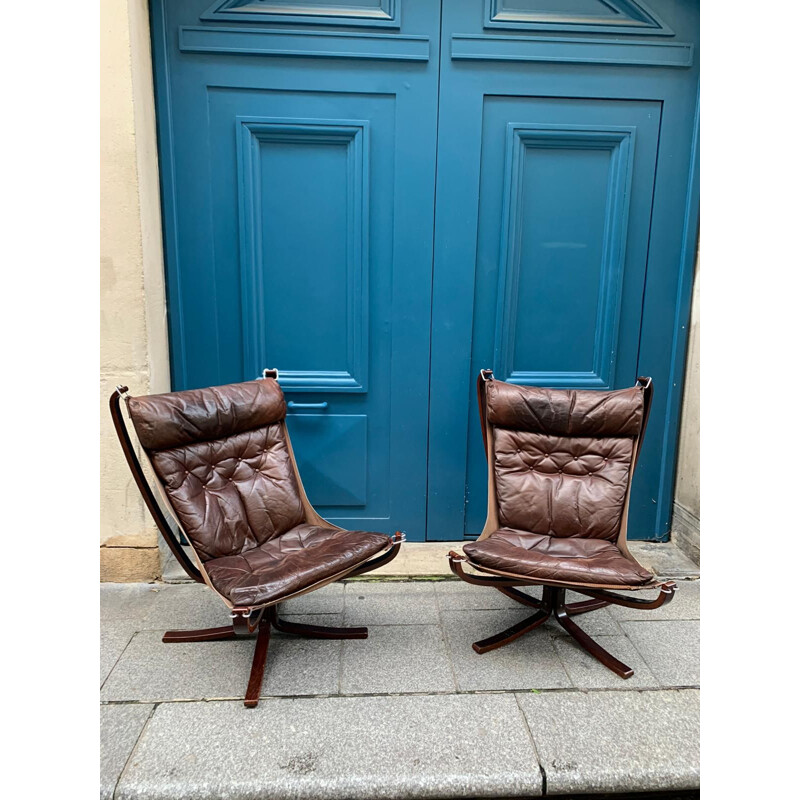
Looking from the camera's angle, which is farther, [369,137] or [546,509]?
[369,137]

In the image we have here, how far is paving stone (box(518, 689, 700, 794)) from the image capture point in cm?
185

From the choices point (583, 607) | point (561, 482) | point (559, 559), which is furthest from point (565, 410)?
point (583, 607)

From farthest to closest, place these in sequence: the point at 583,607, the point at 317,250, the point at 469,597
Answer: the point at 317,250
the point at 469,597
the point at 583,607

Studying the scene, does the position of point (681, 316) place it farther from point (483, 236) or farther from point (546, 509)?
point (546, 509)

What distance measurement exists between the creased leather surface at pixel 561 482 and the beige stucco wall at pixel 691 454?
762 millimetres

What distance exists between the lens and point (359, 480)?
10.5 feet

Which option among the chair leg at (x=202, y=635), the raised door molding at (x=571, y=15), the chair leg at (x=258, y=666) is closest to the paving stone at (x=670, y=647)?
the chair leg at (x=258, y=666)

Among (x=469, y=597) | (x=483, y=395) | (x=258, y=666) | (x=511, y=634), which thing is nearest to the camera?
(x=258, y=666)

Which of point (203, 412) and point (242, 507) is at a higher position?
point (203, 412)

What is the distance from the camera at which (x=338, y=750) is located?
6.33 ft

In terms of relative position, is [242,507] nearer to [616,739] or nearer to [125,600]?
[125,600]

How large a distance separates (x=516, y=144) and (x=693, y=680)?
2.45 metres

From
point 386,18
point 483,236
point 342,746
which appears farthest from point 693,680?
point 386,18

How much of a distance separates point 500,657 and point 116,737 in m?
1.41
